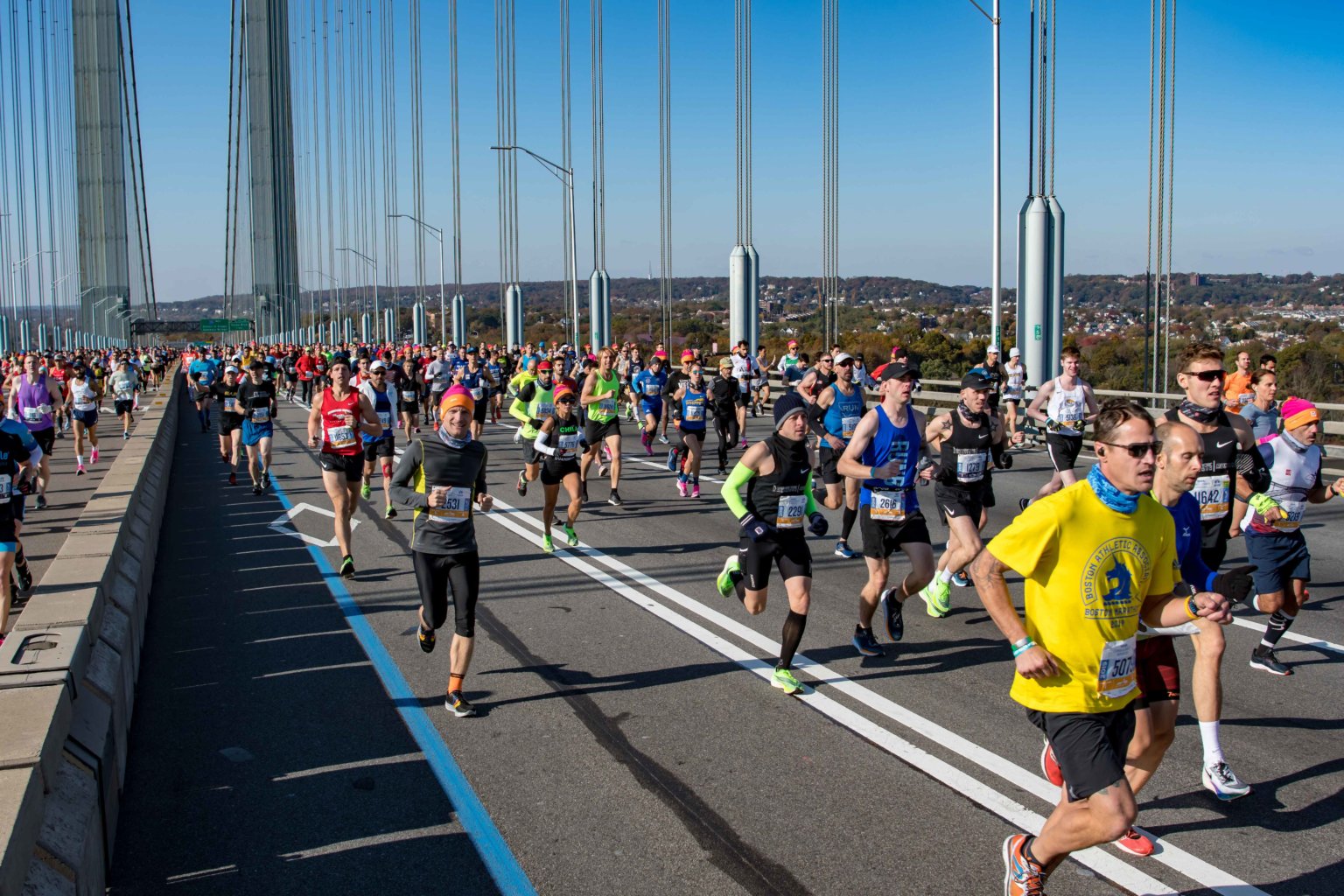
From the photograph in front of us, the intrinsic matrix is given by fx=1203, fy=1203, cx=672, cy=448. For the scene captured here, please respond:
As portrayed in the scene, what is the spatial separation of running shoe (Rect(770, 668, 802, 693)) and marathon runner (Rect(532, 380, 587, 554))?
508cm

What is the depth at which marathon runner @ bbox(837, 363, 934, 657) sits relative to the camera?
768 cm

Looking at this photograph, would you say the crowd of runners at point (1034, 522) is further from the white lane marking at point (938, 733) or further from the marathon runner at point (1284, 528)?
the white lane marking at point (938, 733)

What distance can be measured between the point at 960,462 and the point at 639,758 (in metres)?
3.96

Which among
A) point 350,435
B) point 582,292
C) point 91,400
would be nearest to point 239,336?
point 582,292

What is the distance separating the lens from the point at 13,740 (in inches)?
167

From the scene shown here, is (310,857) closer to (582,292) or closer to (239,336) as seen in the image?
(239,336)

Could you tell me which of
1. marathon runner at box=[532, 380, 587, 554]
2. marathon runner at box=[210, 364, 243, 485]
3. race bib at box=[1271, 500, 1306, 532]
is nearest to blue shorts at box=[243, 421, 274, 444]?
marathon runner at box=[210, 364, 243, 485]

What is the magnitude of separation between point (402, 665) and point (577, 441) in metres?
4.68

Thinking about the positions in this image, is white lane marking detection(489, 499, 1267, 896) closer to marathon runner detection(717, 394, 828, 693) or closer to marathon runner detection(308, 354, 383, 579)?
marathon runner detection(717, 394, 828, 693)

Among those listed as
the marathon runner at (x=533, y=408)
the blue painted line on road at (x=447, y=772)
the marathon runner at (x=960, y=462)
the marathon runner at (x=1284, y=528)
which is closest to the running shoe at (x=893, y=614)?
the marathon runner at (x=960, y=462)

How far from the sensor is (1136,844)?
471 centimetres

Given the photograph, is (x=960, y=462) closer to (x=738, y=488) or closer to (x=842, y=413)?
(x=738, y=488)

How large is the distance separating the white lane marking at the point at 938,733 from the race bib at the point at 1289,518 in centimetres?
244

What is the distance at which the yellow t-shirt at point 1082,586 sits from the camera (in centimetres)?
399
